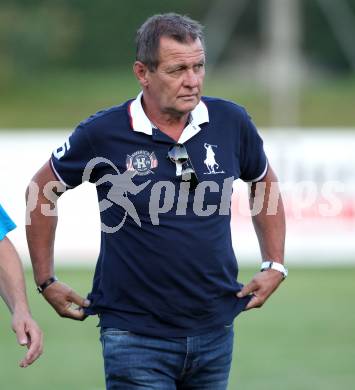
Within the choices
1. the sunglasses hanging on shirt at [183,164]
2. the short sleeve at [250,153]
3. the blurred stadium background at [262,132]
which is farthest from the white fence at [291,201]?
the sunglasses hanging on shirt at [183,164]

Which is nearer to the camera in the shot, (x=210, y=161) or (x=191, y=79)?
(x=191, y=79)

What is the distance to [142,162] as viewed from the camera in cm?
532

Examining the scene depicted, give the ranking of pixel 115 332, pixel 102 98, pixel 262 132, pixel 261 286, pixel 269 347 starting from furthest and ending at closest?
pixel 102 98 → pixel 262 132 → pixel 269 347 → pixel 261 286 → pixel 115 332

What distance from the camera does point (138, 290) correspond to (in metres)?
5.32

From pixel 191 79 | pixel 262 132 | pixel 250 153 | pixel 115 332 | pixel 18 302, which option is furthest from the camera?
pixel 262 132

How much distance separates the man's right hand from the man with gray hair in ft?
0.46

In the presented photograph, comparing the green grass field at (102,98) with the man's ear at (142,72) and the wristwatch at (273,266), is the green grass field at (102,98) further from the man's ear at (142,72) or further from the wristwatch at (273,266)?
the man's ear at (142,72)

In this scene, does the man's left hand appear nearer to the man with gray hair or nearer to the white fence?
the man with gray hair

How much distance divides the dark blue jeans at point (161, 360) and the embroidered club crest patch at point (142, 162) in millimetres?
741

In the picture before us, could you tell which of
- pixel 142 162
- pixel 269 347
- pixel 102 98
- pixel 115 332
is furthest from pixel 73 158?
pixel 102 98

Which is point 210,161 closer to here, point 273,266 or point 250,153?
point 250,153

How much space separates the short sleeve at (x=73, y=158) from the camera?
5.38 metres

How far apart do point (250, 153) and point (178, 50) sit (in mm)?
649

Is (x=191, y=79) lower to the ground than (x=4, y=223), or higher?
higher
